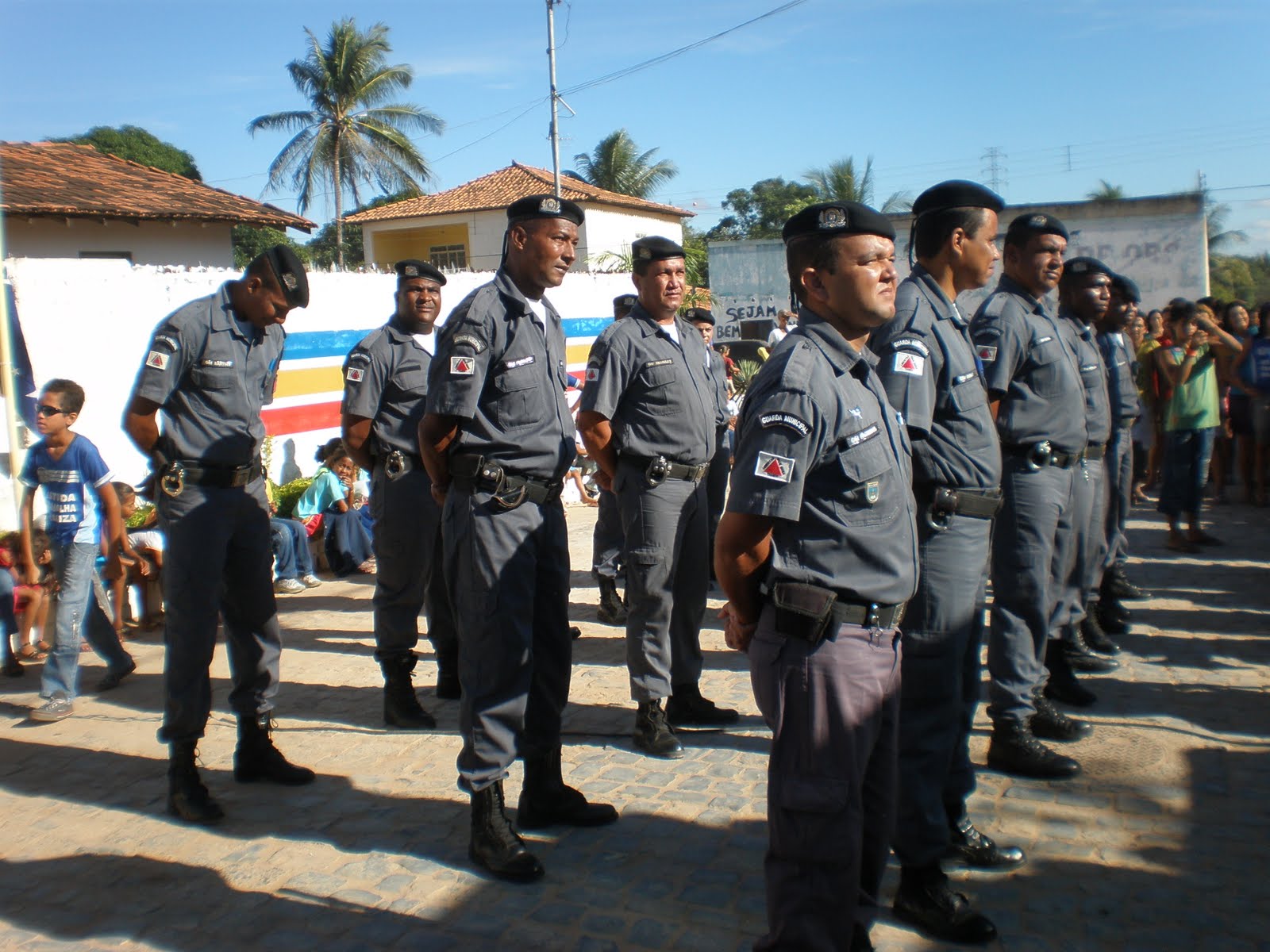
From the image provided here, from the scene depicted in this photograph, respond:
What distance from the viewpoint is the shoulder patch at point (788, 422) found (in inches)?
98.0

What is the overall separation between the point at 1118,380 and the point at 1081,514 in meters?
2.04

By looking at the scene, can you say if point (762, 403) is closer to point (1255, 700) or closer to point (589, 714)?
point (589, 714)

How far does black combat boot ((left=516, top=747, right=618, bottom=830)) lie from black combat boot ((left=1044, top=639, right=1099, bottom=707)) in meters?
2.54

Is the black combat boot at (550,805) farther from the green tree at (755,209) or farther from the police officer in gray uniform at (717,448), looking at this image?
the green tree at (755,209)

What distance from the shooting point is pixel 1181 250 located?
2042 cm

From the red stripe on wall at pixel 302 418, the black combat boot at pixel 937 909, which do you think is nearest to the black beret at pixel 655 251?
the black combat boot at pixel 937 909

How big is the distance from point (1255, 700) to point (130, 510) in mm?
7423

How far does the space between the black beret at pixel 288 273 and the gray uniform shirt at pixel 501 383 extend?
0.91m

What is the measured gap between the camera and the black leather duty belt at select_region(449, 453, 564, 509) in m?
3.69

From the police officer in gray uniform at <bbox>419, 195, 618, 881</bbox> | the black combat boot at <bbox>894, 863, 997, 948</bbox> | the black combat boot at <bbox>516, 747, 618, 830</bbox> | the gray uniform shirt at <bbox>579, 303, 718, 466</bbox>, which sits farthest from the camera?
the gray uniform shirt at <bbox>579, 303, 718, 466</bbox>

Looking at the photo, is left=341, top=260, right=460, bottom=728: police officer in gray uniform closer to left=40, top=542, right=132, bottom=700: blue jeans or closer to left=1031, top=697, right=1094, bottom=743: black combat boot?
left=40, top=542, right=132, bottom=700: blue jeans

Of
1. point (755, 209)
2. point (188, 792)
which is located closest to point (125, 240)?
point (188, 792)

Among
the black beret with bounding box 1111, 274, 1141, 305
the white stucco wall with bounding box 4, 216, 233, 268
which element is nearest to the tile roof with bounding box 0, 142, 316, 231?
the white stucco wall with bounding box 4, 216, 233, 268

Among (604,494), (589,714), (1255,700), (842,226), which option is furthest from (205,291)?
(1255,700)
